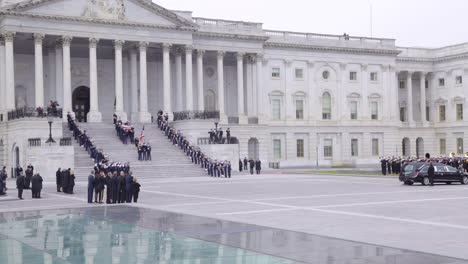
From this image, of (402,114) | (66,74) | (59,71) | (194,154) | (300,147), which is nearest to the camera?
(194,154)

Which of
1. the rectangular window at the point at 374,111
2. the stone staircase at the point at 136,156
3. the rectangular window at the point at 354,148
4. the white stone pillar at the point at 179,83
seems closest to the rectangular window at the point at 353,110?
the rectangular window at the point at 374,111

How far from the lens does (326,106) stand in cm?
8131

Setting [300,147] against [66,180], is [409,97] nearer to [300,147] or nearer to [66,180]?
[300,147]

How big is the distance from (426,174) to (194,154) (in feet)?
70.6

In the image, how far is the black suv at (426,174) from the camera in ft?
124

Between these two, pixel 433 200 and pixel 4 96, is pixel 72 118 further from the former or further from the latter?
pixel 433 200

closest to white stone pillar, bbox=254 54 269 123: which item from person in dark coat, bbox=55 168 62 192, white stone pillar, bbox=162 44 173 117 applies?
white stone pillar, bbox=162 44 173 117

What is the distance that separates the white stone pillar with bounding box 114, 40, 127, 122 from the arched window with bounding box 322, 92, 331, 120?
1051 inches

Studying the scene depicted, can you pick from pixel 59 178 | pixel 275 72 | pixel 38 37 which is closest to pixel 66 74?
pixel 38 37

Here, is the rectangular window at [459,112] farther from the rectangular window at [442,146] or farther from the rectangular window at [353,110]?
the rectangular window at [353,110]

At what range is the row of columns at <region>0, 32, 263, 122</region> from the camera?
59.5m

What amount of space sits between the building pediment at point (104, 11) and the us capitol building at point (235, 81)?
9cm

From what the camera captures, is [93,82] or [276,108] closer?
[93,82]

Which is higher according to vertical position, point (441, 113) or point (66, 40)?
point (66, 40)
